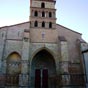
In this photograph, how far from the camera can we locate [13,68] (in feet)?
58.6

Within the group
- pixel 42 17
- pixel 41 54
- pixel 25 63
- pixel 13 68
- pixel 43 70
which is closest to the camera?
pixel 25 63

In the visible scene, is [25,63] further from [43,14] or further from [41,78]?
[43,14]

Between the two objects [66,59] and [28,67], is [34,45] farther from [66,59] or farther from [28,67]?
[66,59]

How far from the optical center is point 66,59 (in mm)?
17984

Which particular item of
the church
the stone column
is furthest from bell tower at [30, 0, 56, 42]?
the stone column

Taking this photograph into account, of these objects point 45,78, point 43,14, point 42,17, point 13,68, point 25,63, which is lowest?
point 45,78

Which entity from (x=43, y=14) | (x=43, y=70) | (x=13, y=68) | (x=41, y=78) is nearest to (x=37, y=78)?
(x=41, y=78)

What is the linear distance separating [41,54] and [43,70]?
254 centimetres

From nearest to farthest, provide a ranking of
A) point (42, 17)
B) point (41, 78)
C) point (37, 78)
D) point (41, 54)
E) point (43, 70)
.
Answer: point (37, 78)
point (41, 78)
point (43, 70)
point (41, 54)
point (42, 17)

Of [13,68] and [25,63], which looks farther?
[13,68]

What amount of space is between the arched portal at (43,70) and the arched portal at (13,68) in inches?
94.7

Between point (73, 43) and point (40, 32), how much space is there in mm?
5242

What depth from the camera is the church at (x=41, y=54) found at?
17.2 meters

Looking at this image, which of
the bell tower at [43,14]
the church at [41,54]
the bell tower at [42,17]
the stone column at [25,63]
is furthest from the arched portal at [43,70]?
the bell tower at [43,14]
